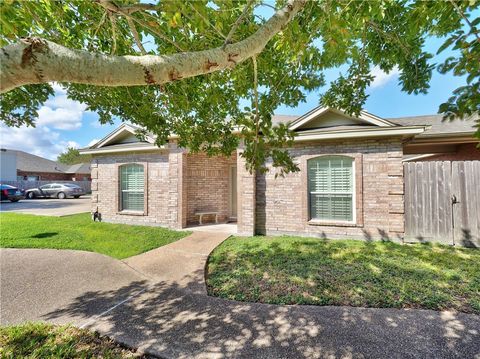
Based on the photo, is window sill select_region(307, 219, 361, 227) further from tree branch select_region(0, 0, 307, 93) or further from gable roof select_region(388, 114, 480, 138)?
tree branch select_region(0, 0, 307, 93)

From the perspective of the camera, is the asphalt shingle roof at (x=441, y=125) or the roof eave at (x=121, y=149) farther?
the roof eave at (x=121, y=149)

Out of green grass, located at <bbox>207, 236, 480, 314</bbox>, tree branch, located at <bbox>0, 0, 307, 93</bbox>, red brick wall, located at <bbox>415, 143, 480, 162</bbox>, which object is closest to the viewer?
tree branch, located at <bbox>0, 0, 307, 93</bbox>

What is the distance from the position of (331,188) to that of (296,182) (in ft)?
3.61

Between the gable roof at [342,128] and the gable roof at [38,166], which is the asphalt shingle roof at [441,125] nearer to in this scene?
the gable roof at [342,128]

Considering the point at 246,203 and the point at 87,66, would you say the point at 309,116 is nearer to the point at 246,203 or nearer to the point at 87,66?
the point at 246,203

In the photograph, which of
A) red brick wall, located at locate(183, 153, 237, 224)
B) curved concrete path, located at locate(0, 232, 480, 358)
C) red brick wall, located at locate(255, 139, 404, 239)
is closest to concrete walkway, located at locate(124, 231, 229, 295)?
curved concrete path, located at locate(0, 232, 480, 358)

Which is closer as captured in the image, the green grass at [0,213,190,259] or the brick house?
the green grass at [0,213,190,259]

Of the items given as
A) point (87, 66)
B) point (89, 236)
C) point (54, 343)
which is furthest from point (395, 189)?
point (89, 236)

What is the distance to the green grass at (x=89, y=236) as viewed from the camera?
6083 mm

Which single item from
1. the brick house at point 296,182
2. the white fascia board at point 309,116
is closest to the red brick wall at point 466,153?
the brick house at point 296,182

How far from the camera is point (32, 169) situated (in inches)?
1308

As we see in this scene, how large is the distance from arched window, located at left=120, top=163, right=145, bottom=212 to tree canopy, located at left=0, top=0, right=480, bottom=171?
3850 millimetres

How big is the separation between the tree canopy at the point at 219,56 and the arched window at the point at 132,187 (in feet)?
12.6

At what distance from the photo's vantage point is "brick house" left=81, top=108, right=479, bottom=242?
6.38 m
